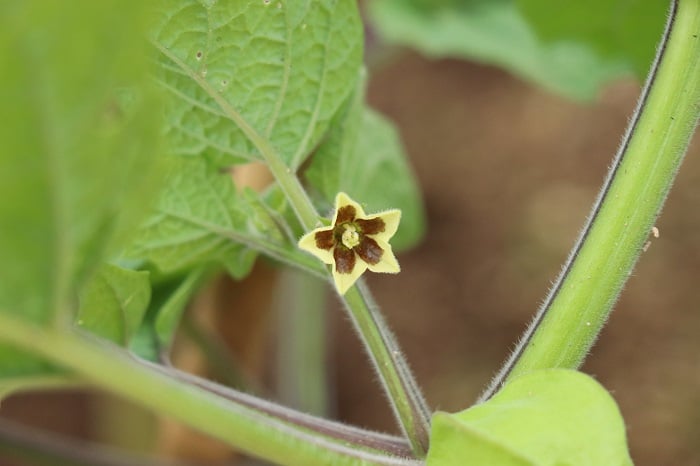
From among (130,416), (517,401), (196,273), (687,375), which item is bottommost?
(130,416)

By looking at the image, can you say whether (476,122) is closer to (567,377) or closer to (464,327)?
(464,327)

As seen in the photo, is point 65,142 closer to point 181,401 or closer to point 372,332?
point 181,401

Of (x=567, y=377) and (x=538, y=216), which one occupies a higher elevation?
(x=567, y=377)

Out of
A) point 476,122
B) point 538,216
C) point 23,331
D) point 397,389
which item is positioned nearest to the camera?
point 23,331

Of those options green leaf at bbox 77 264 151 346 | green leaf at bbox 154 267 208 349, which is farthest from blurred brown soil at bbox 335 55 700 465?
green leaf at bbox 77 264 151 346

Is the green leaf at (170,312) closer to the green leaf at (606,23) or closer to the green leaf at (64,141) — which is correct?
the green leaf at (64,141)

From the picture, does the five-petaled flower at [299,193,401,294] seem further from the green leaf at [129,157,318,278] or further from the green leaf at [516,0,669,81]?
the green leaf at [516,0,669,81]

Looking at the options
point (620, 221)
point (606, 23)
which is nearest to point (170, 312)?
point (620, 221)

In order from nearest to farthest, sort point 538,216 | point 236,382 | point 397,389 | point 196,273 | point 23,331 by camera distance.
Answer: point 23,331, point 397,389, point 196,273, point 236,382, point 538,216

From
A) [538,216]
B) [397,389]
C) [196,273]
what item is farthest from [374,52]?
[397,389]
